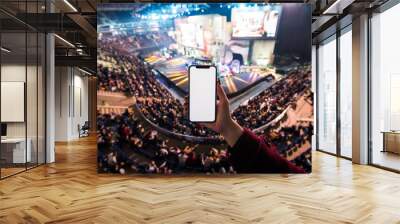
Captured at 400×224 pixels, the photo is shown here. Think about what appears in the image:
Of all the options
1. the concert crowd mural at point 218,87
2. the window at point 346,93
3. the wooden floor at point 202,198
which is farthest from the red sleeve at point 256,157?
the window at point 346,93

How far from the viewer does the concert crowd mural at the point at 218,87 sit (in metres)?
6.89

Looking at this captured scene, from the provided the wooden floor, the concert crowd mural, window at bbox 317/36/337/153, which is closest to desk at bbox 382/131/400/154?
the wooden floor

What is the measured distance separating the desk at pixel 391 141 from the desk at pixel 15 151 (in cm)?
695

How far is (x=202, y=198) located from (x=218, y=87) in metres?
2.44

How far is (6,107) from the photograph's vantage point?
7062mm

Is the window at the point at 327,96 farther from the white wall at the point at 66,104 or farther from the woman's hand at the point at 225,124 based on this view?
the white wall at the point at 66,104

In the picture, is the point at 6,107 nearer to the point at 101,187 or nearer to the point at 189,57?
the point at 101,187

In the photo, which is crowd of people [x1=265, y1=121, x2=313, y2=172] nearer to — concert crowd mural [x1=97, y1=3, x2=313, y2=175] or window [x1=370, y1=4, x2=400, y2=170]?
concert crowd mural [x1=97, y1=3, x2=313, y2=175]

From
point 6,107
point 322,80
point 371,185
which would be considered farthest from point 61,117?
point 371,185

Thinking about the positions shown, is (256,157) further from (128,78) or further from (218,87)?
(128,78)

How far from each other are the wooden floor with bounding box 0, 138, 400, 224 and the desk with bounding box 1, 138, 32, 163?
1.50 feet

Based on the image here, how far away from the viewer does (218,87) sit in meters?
6.93

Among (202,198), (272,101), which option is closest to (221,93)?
(272,101)

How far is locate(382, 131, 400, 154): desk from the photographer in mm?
7445
